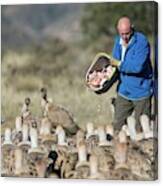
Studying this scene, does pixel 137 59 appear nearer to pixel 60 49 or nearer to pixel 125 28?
pixel 125 28

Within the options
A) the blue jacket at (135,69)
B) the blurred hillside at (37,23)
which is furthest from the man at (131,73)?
the blurred hillside at (37,23)

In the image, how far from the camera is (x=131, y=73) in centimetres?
204

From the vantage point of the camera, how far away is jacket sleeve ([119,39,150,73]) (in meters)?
2.03

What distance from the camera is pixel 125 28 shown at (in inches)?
80.6

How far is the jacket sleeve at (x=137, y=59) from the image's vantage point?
2.03 meters

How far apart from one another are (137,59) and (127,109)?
0.16 meters

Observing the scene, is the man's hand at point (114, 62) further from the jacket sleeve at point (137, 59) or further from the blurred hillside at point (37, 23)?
the blurred hillside at point (37, 23)

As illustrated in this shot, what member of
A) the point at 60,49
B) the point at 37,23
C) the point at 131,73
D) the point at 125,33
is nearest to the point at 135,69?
Result: the point at 131,73

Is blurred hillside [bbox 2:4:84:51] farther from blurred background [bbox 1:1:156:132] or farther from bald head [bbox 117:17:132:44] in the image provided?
bald head [bbox 117:17:132:44]

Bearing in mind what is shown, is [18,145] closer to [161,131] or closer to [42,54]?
[42,54]

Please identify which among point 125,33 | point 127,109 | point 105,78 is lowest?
point 127,109

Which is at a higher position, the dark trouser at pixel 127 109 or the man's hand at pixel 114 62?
the man's hand at pixel 114 62

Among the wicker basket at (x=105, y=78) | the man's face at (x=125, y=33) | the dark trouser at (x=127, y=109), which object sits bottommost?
the dark trouser at (x=127, y=109)

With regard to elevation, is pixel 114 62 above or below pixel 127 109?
above
